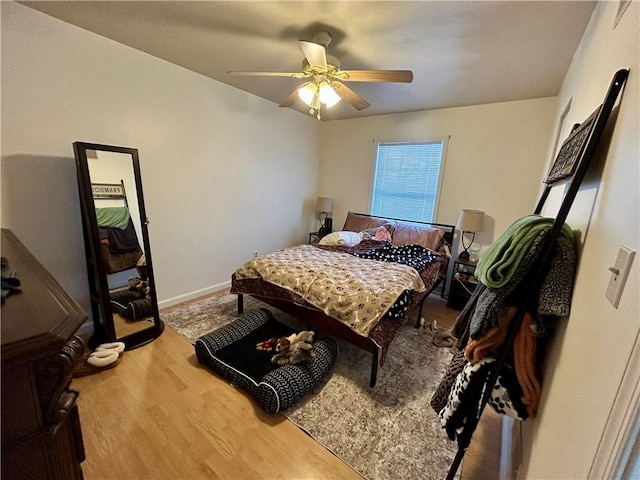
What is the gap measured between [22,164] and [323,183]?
11.7 ft

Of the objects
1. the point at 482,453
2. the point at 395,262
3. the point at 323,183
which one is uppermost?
the point at 323,183

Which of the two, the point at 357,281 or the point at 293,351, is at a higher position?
the point at 357,281

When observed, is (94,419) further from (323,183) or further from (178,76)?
(323,183)

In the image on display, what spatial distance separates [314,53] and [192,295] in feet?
9.17

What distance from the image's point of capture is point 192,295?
10.6 ft

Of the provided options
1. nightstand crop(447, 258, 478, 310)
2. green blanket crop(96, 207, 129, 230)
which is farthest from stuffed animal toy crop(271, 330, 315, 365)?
nightstand crop(447, 258, 478, 310)

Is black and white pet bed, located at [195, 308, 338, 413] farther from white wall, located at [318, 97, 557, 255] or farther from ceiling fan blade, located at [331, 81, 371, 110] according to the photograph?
white wall, located at [318, 97, 557, 255]

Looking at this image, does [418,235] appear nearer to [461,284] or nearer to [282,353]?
[461,284]

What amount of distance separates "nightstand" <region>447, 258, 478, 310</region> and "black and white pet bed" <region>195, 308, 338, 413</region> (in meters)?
1.87

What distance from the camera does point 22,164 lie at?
6.51ft

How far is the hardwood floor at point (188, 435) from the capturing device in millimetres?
1399

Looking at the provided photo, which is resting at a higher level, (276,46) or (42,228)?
(276,46)

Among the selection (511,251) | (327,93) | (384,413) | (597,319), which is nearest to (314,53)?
(327,93)

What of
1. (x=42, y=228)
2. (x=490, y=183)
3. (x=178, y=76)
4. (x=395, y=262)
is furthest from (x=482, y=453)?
(x=178, y=76)
